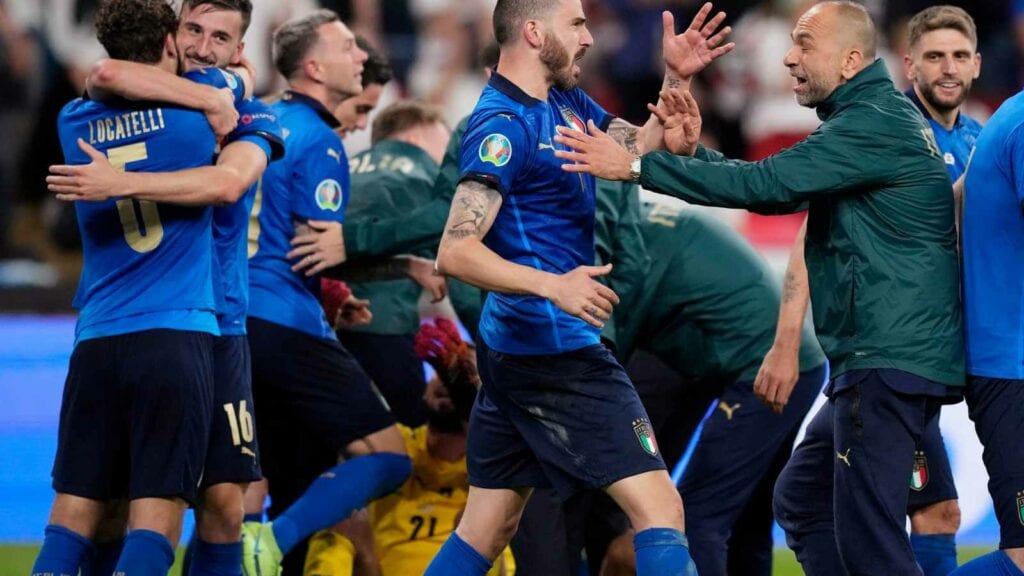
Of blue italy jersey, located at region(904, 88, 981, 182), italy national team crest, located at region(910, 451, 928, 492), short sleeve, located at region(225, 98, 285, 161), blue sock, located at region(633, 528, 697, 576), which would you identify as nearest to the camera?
blue sock, located at region(633, 528, 697, 576)

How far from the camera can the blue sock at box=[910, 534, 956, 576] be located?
5.82 m

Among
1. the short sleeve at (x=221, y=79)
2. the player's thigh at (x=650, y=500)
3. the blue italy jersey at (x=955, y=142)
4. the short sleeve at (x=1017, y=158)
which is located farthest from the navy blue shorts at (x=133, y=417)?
the blue italy jersey at (x=955, y=142)

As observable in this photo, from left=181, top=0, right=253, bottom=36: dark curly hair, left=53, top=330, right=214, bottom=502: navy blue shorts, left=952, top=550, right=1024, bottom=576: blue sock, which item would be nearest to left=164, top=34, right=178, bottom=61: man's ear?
left=181, top=0, right=253, bottom=36: dark curly hair

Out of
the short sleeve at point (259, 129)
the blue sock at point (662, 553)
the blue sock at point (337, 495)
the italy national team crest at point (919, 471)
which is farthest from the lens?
the blue sock at point (337, 495)

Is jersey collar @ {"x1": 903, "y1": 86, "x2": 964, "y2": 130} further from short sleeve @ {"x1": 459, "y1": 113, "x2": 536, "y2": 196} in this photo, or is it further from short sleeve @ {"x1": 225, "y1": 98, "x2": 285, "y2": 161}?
short sleeve @ {"x1": 225, "y1": 98, "x2": 285, "y2": 161}

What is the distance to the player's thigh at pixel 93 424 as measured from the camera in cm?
502

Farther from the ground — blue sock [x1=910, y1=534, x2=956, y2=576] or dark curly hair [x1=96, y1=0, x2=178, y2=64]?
dark curly hair [x1=96, y1=0, x2=178, y2=64]

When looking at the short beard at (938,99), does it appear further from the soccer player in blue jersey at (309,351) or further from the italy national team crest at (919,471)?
the soccer player in blue jersey at (309,351)

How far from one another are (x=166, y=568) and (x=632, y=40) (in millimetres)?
10749

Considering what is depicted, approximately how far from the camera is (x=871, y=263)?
191 inches

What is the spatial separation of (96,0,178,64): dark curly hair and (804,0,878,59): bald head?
2.18 metres

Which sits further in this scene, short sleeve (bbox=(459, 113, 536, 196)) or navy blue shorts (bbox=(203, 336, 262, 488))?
navy blue shorts (bbox=(203, 336, 262, 488))

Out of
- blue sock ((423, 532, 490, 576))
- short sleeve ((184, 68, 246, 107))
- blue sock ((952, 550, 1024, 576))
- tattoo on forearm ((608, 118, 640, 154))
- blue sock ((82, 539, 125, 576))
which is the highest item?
tattoo on forearm ((608, 118, 640, 154))

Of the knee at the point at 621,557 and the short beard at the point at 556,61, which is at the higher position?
the short beard at the point at 556,61
